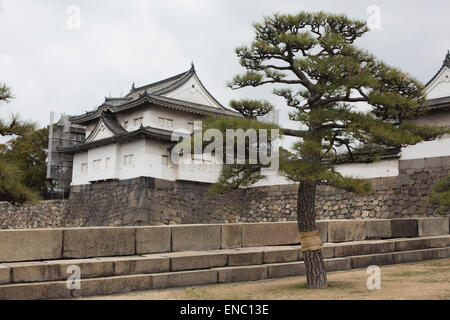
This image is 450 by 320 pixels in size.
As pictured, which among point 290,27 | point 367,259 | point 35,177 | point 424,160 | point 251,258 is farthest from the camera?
point 35,177

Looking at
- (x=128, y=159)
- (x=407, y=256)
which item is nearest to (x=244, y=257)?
(x=407, y=256)

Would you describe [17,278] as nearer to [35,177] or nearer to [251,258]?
[251,258]

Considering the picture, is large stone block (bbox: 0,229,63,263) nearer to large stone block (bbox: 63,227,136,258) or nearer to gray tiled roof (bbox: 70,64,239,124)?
large stone block (bbox: 63,227,136,258)

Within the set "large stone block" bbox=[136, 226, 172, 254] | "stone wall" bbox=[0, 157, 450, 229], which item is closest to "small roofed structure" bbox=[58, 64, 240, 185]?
"stone wall" bbox=[0, 157, 450, 229]

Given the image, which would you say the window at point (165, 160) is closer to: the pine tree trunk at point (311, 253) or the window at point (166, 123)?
the window at point (166, 123)

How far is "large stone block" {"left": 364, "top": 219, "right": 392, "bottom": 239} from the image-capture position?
1179 cm

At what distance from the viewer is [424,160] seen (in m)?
20.0

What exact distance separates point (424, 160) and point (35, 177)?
2810cm

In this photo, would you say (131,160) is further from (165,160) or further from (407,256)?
(407,256)

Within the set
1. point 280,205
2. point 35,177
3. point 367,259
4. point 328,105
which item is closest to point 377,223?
point 367,259

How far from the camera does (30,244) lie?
23.5 feet

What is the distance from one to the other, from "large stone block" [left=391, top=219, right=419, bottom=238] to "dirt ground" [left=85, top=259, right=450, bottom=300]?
351 centimetres

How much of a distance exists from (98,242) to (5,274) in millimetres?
1641

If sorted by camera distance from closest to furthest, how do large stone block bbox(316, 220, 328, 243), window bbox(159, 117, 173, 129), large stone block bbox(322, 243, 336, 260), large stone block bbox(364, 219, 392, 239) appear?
large stone block bbox(322, 243, 336, 260), large stone block bbox(316, 220, 328, 243), large stone block bbox(364, 219, 392, 239), window bbox(159, 117, 173, 129)
